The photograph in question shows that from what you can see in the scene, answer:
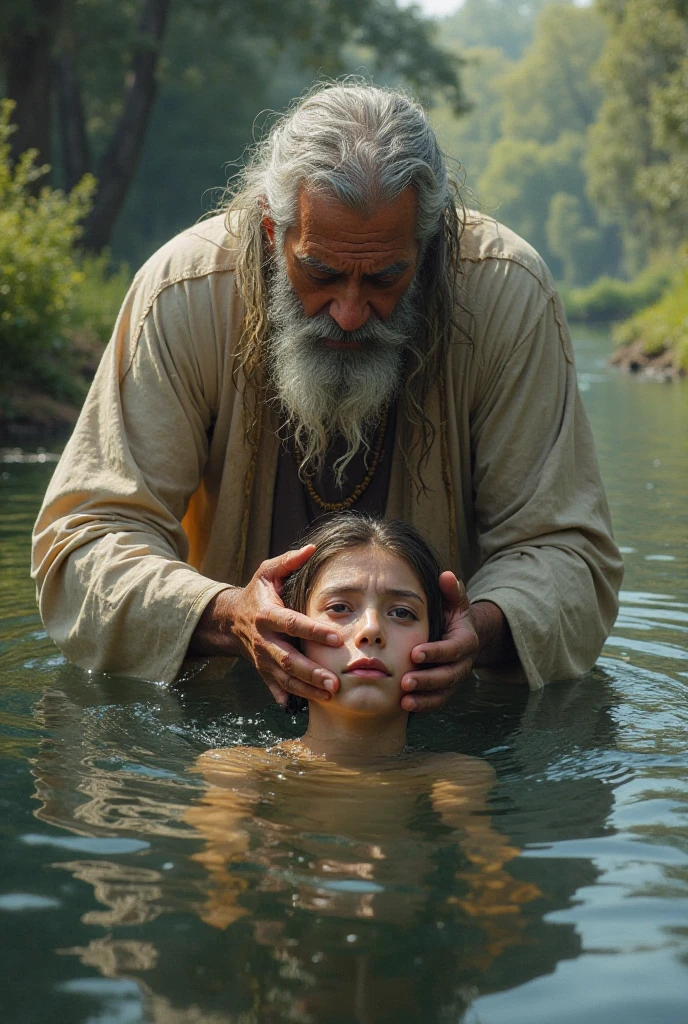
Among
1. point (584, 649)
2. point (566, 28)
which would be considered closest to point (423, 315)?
point (584, 649)

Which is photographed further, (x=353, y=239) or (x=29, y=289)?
(x=29, y=289)

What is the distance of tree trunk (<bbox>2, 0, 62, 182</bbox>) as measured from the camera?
765 inches

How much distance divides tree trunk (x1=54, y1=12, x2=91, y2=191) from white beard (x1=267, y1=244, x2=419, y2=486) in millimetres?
19566

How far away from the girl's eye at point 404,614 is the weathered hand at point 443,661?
0.10m

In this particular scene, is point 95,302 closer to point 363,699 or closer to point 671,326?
point 671,326

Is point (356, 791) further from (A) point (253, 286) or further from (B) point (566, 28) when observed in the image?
(B) point (566, 28)

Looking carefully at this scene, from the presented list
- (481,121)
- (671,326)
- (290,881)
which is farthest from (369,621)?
(481,121)

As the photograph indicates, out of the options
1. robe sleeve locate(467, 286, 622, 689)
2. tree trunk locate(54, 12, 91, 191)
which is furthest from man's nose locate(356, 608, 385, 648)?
tree trunk locate(54, 12, 91, 191)

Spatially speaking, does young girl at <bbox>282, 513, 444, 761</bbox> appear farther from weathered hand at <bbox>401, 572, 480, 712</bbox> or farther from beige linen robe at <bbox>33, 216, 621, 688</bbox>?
beige linen robe at <bbox>33, 216, 621, 688</bbox>

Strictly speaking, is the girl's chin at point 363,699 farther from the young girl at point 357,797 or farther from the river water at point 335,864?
the river water at point 335,864

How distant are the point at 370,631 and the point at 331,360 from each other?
0.98 m

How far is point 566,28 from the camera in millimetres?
101000

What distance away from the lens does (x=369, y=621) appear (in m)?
3.64

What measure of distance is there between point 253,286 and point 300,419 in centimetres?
45
